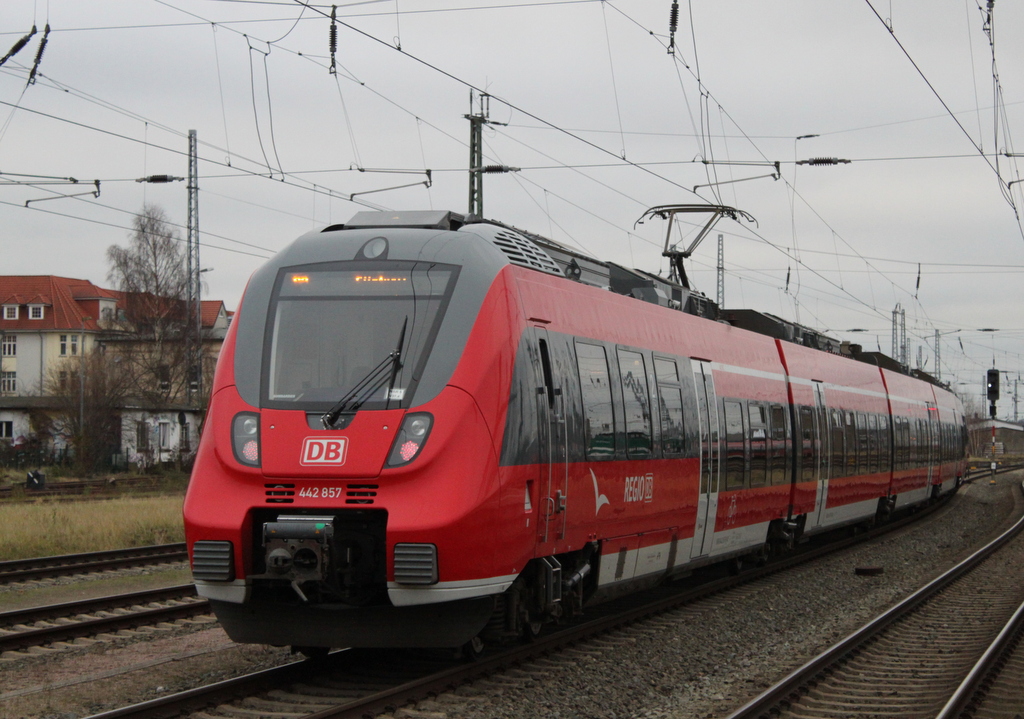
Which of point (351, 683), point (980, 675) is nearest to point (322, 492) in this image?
point (351, 683)

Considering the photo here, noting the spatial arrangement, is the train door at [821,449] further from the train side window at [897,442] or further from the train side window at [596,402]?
the train side window at [596,402]

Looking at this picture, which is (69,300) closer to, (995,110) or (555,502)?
(995,110)

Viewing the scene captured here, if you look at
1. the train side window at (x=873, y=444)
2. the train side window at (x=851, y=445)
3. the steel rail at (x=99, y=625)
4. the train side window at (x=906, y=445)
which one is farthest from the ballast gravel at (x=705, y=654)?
the train side window at (x=906, y=445)

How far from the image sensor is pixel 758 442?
50.9 feet

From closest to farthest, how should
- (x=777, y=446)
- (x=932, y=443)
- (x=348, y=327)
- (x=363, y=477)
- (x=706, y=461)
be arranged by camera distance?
(x=363, y=477) → (x=348, y=327) → (x=706, y=461) → (x=777, y=446) → (x=932, y=443)

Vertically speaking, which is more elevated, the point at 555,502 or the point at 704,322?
the point at 704,322

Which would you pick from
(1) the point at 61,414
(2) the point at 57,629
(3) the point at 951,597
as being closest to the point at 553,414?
(2) the point at 57,629

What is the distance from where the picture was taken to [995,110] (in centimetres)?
1884

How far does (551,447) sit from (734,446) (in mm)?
5622

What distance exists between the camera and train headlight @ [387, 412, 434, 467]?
8140 mm

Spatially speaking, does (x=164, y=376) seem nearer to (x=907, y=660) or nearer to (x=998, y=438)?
(x=907, y=660)

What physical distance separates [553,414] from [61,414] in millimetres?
43150

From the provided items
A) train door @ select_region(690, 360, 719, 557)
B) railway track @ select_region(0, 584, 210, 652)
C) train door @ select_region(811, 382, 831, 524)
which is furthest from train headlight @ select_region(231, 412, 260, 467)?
train door @ select_region(811, 382, 831, 524)

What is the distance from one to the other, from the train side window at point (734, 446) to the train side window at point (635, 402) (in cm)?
280
